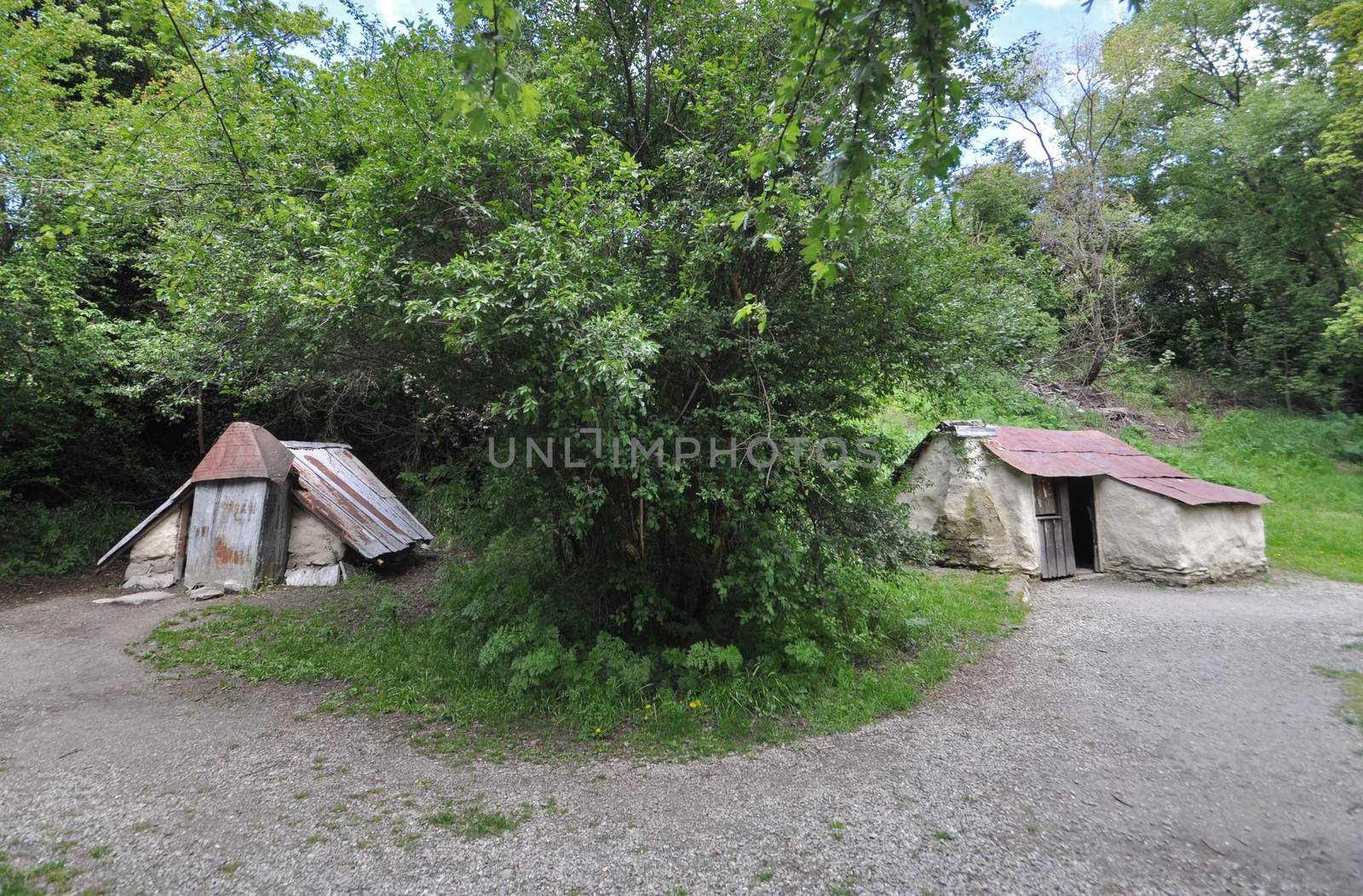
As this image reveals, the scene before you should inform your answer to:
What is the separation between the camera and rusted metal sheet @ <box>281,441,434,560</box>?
9.48m

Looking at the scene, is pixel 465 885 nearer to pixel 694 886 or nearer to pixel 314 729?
pixel 694 886

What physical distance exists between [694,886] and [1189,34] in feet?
93.2

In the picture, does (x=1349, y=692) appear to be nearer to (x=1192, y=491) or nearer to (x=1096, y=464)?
(x=1192, y=491)

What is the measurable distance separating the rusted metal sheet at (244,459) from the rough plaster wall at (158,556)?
2.79 feet

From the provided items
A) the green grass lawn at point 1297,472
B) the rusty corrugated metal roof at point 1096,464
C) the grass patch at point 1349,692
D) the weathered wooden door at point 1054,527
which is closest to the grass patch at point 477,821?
the grass patch at point 1349,692

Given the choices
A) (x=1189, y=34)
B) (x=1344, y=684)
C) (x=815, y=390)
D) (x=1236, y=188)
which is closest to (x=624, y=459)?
(x=815, y=390)

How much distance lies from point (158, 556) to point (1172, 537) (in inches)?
614

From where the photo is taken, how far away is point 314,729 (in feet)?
15.8

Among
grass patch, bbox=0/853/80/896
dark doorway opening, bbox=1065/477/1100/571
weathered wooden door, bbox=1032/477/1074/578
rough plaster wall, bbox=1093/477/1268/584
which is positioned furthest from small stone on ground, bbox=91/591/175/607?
rough plaster wall, bbox=1093/477/1268/584

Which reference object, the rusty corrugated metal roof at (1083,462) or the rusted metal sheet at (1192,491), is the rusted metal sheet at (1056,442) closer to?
the rusty corrugated metal roof at (1083,462)

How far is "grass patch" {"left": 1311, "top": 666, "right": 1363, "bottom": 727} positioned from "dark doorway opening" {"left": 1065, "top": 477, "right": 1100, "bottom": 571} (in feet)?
16.6

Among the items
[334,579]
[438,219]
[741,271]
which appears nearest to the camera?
[438,219]

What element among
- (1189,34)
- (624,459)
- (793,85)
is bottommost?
(624,459)

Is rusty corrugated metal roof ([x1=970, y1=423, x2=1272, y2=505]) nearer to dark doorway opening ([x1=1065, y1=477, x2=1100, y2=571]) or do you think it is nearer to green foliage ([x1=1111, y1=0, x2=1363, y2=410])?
dark doorway opening ([x1=1065, y1=477, x2=1100, y2=571])
